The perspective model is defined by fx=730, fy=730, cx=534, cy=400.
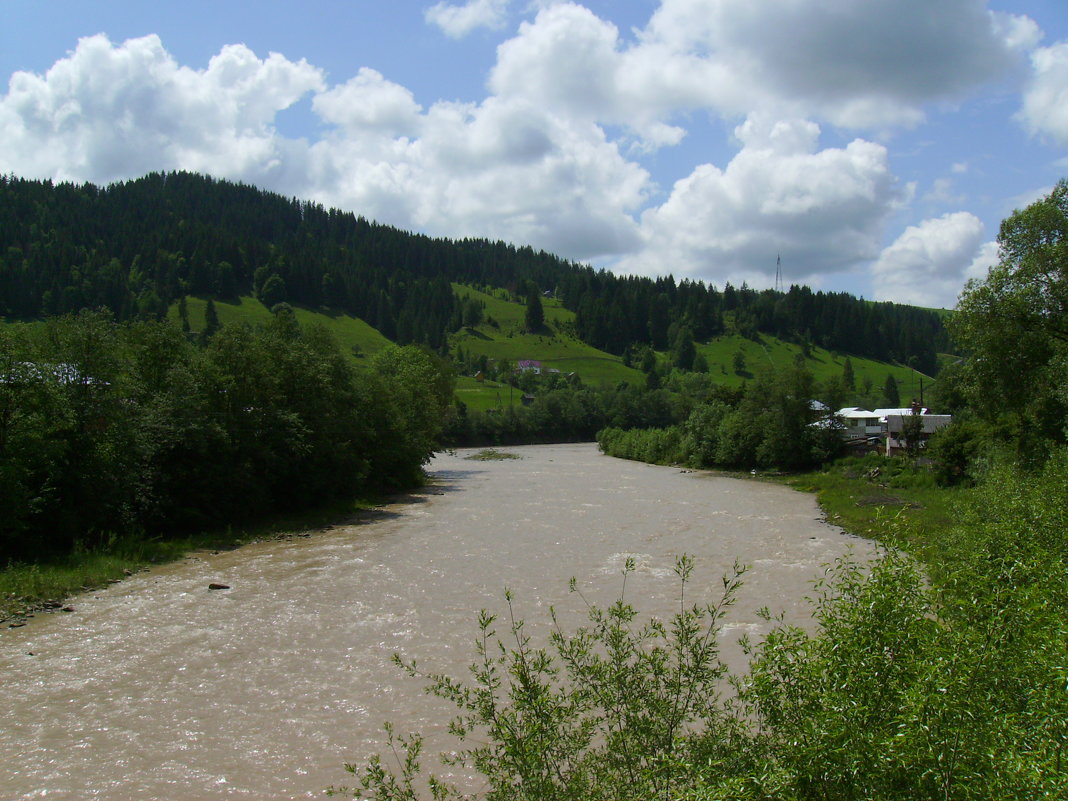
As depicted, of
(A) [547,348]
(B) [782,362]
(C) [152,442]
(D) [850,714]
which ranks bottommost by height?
(C) [152,442]

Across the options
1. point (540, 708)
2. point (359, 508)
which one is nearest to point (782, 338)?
point (359, 508)

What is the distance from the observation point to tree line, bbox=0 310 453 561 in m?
23.1

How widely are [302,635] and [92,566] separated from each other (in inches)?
403

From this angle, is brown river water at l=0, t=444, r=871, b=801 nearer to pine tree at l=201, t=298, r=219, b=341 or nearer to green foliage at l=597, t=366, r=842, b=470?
green foliage at l=597, t=366, r=842, b=470

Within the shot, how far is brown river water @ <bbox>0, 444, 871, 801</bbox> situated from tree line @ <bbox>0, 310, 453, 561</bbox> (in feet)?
11.8

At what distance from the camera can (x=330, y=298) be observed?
166 m

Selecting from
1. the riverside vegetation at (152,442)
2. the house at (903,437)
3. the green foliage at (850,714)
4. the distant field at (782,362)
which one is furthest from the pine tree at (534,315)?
the green foliage at (850,714)

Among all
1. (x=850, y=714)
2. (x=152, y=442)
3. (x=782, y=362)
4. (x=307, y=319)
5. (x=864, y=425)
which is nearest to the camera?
(x=850, y=714)

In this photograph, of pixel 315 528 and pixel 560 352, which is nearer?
pixel 315 528

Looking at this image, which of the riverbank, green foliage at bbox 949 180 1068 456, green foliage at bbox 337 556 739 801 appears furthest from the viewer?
green foliage at bbox 949 180 1068 456

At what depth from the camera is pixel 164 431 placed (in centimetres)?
2917

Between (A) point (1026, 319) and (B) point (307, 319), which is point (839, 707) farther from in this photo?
(B) point (307, 319)

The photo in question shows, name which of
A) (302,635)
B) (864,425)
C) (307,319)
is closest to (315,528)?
(302,635)

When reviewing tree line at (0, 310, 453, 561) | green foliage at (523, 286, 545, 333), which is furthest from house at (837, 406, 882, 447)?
green foliage at (523, 286, 545, 333)
